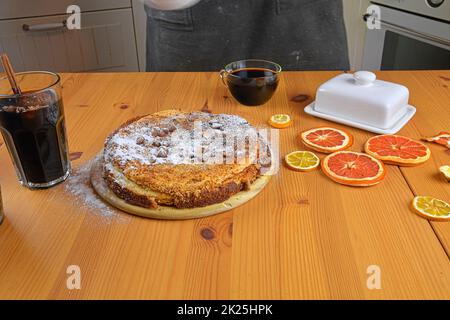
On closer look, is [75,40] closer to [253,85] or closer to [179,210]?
[253,85]

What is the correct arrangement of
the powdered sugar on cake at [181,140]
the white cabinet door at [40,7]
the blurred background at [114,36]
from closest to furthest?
the powdered sugar on cake at [181,140]
the blurred background at [114,36]
the white cabinet door at [40,7]

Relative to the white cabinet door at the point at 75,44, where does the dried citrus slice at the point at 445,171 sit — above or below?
above

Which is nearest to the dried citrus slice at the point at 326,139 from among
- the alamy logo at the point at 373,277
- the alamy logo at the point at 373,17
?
the alamy logo at the point at 373,277

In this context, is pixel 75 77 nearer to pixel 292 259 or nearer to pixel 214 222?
pixel 214 222

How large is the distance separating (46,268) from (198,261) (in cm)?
24

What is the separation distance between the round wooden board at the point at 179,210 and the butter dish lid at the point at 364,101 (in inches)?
13.2

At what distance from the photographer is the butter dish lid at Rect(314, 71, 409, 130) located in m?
1.02

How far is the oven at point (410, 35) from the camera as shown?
1871 mm

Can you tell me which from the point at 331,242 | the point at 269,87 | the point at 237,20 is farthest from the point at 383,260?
the point at 237,20

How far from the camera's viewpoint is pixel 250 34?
1574 mm

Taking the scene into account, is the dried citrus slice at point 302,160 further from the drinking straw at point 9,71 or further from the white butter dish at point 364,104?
the drinking straw at point 9,71

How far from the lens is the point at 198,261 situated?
681mm

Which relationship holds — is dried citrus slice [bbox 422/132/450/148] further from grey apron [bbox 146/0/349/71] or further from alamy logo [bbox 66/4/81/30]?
alamy logo [bbox 66/4/81/30]

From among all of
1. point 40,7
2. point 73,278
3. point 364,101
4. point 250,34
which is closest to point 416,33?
point 250,34
